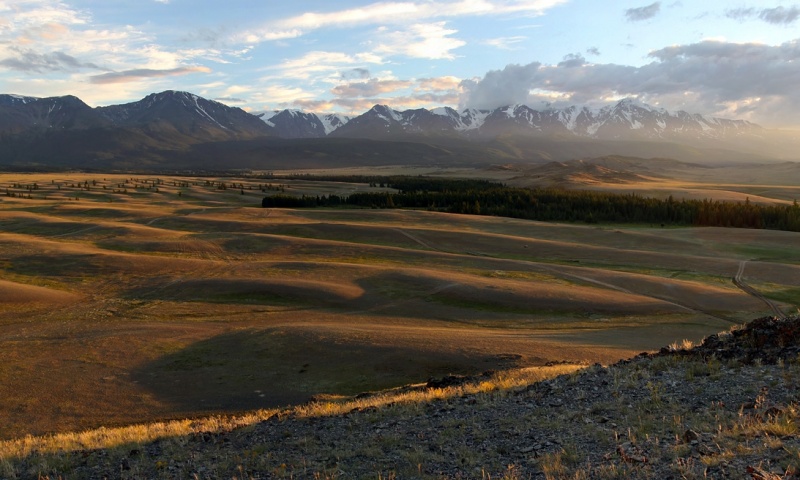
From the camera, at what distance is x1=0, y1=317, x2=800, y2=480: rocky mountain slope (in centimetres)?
874

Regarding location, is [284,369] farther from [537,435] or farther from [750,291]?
[750,291]

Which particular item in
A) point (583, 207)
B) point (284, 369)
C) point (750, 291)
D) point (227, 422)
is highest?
point (583, 207)

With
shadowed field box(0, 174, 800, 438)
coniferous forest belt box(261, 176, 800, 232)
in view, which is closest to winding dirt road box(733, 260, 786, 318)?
shadowed field box(0, 174, 800, 438)

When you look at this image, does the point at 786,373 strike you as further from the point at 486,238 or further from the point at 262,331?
the point at 486,238

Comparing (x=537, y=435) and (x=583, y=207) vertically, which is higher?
(x=583, y=207)

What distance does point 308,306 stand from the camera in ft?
91.8

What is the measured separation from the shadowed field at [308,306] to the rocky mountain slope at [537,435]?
4757 millimetres

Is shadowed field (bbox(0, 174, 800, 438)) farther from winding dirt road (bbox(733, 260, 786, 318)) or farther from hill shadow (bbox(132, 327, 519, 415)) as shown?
winding dirt road (bbox(733, 260, 786, 318))

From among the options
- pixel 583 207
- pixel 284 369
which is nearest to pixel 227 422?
pixel 284 369

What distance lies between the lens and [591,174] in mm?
156375

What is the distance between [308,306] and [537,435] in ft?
62.1

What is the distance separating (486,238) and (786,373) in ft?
126

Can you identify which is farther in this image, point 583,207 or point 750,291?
point 583,207

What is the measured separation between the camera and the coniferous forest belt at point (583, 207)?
71250mm
